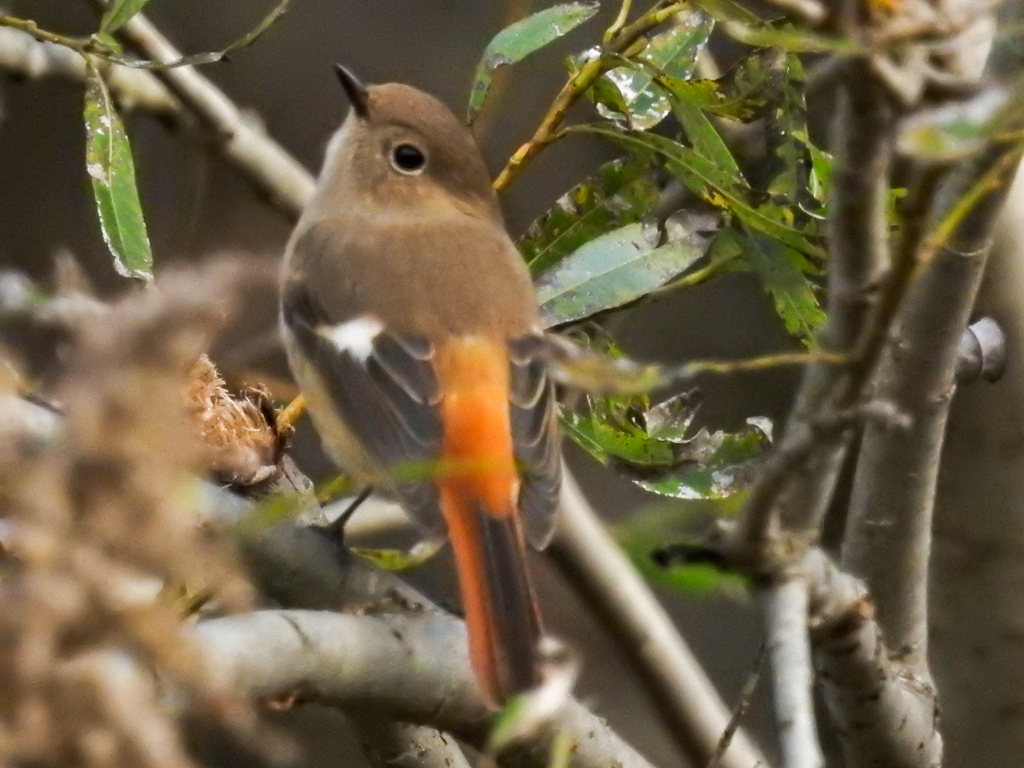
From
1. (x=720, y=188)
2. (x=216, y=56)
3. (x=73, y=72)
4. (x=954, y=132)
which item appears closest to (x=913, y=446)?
(x=720, y=188)

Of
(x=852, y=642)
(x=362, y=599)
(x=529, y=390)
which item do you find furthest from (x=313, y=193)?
(x=852, y=642)

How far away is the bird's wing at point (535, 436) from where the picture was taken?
1.72m

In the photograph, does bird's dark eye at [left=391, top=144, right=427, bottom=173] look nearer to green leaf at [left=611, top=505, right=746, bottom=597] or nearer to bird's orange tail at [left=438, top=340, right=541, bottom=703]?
bird's orange tail at [left=438, top=340, right=541, bottom=703]

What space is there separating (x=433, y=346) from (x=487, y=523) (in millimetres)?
375

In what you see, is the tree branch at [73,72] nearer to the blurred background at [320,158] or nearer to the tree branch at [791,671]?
the blurred background at [320,158]

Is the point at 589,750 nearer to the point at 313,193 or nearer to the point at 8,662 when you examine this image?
the point at 8,662

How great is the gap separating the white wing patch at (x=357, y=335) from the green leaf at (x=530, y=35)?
376 mm

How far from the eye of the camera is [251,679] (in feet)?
3.85

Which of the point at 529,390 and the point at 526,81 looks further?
the point at 526,81

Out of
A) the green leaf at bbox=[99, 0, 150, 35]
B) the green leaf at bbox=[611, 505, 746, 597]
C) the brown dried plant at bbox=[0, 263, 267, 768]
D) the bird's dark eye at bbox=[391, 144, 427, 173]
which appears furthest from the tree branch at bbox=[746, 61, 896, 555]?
the bird's dark eye at bbox=[391, 144, 427, 173]

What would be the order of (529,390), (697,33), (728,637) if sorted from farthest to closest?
(728,637) < (697,33) < (529,390)

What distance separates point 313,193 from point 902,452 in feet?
3.56

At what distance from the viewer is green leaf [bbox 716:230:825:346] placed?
195 cm

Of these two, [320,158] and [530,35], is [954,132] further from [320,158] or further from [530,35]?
[320,158]
